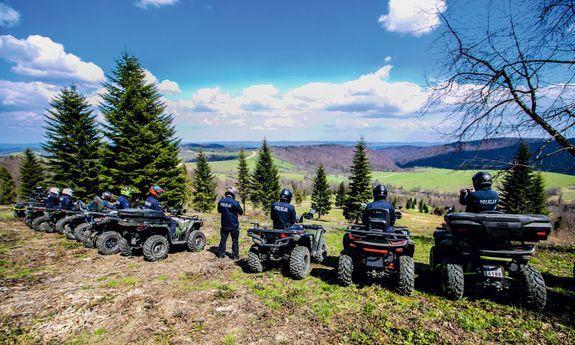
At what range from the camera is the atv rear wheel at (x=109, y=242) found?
32.0 ft

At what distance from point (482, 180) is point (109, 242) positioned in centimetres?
1214

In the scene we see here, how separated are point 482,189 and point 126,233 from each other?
36.4 ft

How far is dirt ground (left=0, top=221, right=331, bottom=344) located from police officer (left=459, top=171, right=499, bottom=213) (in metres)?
4.55

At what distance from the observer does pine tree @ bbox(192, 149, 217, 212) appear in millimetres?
41219

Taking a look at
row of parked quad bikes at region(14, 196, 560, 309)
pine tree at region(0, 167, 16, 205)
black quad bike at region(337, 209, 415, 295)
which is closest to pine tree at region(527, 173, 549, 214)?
row of parked quad bikes at region(14, 196, 560, 309)

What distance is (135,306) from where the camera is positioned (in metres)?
5.84

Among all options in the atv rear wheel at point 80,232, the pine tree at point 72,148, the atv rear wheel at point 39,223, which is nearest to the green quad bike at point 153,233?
the atv rear wheel at point 80,232

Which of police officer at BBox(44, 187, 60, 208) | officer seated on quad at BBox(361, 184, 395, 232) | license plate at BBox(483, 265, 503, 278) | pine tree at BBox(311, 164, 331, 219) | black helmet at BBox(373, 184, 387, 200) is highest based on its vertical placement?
black helmet at BBox(373, 184, 387, 200)

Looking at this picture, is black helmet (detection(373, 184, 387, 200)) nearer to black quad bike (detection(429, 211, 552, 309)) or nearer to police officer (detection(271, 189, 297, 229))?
black quad bike (detection(429, 211, 552, 309))

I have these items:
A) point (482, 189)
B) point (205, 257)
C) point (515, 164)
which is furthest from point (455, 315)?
point (205, 257)

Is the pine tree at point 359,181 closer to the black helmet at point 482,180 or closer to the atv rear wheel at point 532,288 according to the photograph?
the black helmet at point 482,180

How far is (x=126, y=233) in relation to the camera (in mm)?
9617

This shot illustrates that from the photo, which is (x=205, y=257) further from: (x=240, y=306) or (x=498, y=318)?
(x=498, y=318)

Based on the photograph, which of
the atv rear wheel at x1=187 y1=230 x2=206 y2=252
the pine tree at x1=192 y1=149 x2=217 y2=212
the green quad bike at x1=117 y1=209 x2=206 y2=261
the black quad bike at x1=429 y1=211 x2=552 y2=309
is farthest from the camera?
the pine tree at x1=192 y1=149 x2=217 y2=212
